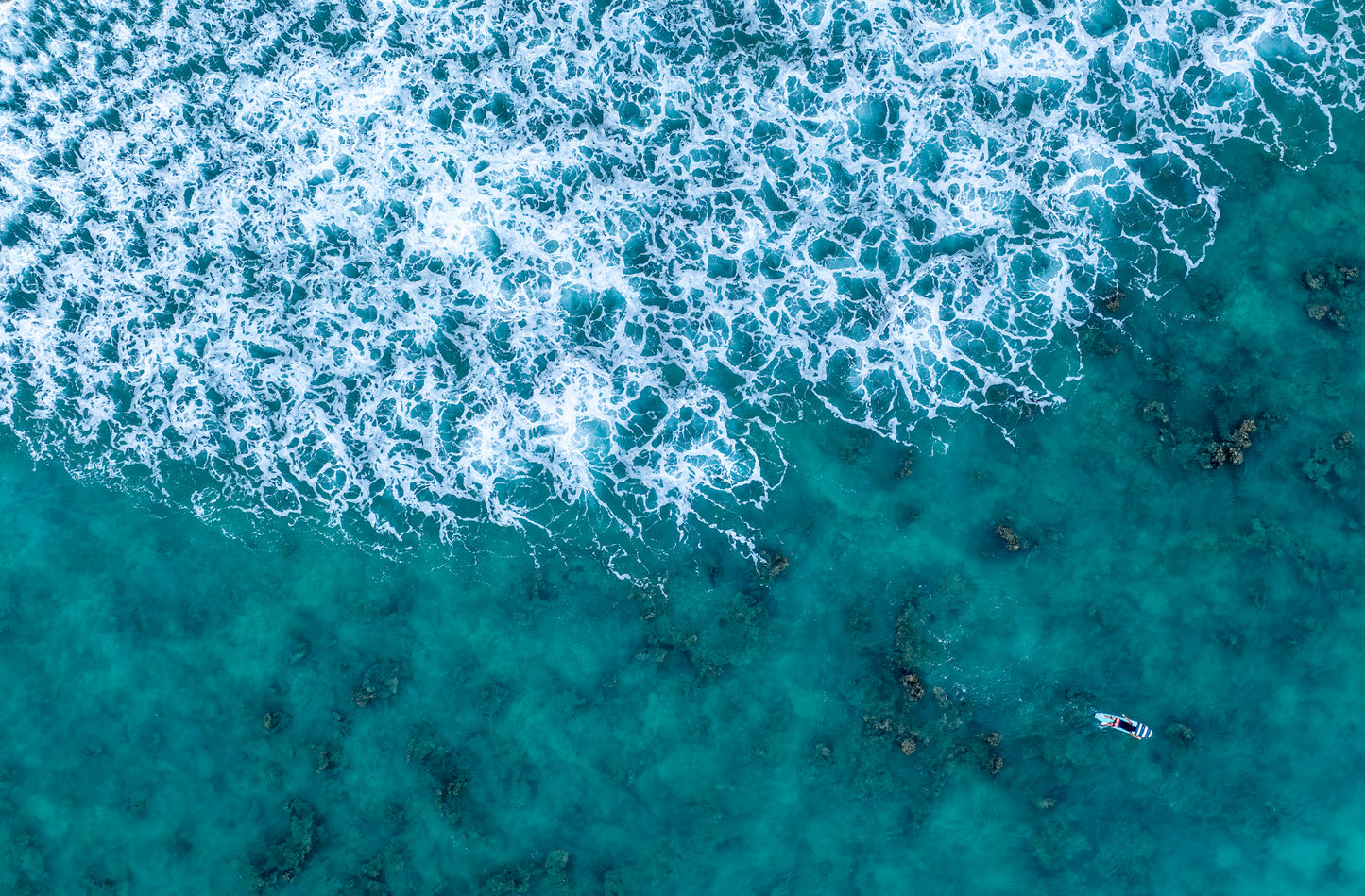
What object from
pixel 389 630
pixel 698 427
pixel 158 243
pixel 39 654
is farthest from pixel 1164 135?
pixel 39 654

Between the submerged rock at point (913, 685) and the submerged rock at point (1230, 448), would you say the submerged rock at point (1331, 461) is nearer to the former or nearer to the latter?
the submerged rock at point (1230, 448)

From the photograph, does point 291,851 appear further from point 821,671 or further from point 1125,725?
point 1125,725

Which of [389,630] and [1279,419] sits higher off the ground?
[1279,419]

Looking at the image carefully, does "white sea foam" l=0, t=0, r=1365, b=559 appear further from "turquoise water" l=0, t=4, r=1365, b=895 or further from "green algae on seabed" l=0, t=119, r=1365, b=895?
"green algae on seabed" l=0, t=119, r=1365, b=895

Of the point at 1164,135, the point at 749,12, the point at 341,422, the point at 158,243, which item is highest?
the point at 749,12

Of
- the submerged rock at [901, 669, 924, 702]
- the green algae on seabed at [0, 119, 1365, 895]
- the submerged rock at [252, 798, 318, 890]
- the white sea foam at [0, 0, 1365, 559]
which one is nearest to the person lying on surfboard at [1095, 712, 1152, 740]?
the green algae on seabed at [0, 119, 1365, 895]

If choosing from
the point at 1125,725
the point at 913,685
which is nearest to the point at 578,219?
the point at 913,685

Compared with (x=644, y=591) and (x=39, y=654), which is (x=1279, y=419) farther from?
(x=39, y=654)
